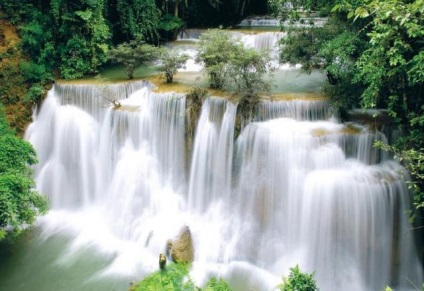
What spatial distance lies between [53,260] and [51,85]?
6.18m

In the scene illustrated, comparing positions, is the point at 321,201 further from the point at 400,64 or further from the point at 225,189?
the point at 400,64

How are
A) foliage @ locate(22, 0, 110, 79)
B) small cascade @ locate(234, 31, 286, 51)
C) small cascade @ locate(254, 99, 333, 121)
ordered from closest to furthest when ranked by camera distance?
small cascade @ locate(254, 99, 333, 121) < foliage @ locate(22, 0, 110, 79) < small cascade @ locate(234, 31, 286, 51)

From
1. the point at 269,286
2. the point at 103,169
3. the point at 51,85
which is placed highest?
the point at 51,85

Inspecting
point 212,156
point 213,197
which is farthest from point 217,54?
point 213,197

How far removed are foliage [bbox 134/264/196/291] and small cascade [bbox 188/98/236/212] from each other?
2150 millimetres

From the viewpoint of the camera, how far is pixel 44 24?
1410 centimetres

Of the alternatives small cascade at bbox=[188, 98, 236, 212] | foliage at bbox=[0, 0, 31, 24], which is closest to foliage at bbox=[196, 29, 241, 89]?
small cascade at bbox=[188, 98, 236, 212]

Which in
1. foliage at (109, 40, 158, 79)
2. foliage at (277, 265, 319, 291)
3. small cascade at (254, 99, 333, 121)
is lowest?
foliage at (277, 265, 319, 291)

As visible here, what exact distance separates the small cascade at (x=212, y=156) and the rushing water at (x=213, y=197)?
0.10 feet

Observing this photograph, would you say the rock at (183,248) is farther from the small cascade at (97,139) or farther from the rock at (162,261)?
the small cascade at (97,139)

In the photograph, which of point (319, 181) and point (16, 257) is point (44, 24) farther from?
point (319, 181)

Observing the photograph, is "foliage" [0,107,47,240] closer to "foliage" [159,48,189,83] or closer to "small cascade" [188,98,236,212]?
"small cascade" [188,98,236,212]

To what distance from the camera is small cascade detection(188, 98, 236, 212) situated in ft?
35.1

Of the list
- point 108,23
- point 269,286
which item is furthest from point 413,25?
point 108,23
